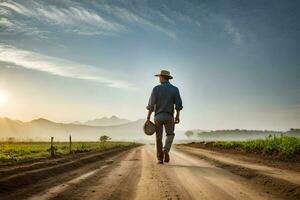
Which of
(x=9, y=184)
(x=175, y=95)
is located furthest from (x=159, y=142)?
(x=9, y=184)

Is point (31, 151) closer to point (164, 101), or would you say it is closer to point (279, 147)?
point (279, 147)

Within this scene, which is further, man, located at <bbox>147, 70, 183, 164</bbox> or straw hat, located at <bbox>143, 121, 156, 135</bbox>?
straw hat, located at <bbox>143, 121, 156, 135</bbox>

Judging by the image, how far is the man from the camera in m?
11.3

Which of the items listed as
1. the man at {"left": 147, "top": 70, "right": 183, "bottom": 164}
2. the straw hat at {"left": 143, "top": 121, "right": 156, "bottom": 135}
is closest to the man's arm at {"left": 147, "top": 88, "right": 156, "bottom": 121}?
the man at {"left": 147, "top": 70, "right": 183, "bottom": 164}

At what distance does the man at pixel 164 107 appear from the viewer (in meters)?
11.3

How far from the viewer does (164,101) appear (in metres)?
11.6

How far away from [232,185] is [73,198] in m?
2.92

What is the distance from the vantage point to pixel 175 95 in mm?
11766

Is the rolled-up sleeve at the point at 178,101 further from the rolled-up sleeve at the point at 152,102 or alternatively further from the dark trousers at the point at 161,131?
the rolled-up sleeve at the point at 152,102

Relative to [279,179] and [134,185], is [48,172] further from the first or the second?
[279,179]

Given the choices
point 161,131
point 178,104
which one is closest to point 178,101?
point 178,104

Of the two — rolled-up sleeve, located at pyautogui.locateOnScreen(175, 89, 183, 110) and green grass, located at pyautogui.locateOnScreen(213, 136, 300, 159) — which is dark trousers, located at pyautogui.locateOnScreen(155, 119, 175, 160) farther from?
green grass, located at pyautogui.locateOnScreen(213, 136, 300, 159)

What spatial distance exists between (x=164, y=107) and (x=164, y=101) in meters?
0.21

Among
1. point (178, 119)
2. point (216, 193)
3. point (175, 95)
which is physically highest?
point (175, 95)
